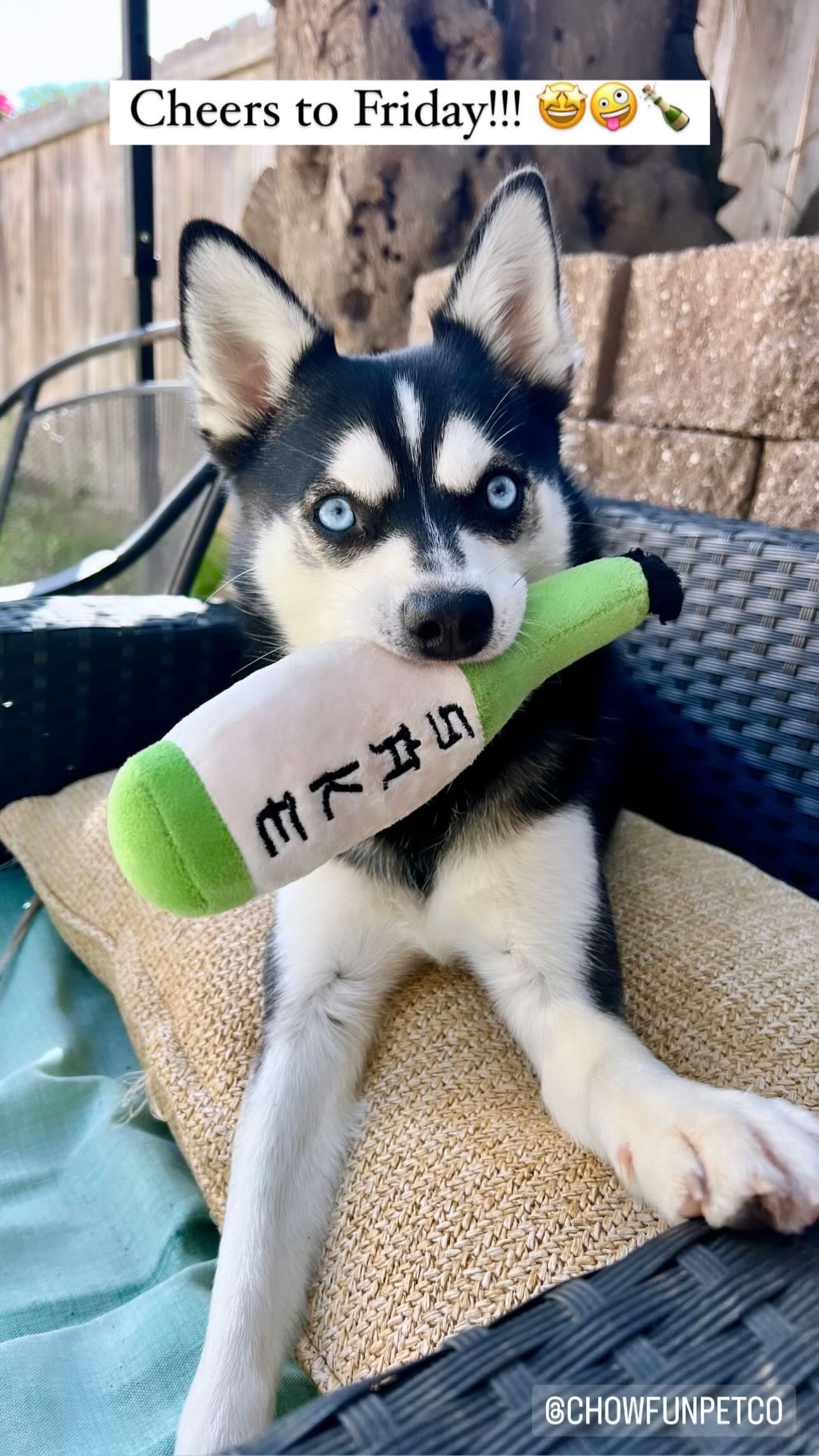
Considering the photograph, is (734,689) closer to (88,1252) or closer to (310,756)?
(310,756)

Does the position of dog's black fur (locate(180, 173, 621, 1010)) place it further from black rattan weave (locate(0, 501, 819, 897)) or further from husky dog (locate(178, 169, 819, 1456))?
black rattan weave (locate(0, 501, 819, 897))

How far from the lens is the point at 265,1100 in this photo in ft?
3.78

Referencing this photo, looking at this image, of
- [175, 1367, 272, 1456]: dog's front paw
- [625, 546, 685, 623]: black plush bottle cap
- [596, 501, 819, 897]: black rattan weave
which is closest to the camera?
[175, 1367, 272, 1456]: dog's front paw

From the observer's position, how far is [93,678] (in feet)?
6.27

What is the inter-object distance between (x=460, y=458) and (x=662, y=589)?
302 mm

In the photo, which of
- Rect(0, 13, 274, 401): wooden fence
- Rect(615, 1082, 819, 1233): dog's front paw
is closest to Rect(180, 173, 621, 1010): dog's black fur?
Rect(615, 1082, 819, 1233): dog's front paw

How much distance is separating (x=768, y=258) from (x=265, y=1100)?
5.54 feet

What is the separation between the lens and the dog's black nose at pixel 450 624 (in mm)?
1000

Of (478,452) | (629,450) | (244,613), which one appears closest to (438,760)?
(478,452)

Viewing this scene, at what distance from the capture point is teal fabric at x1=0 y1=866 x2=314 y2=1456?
104 centimetres

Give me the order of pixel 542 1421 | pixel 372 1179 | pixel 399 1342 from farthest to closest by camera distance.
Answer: pixel 372 1179 < pixel 399 1342 < pixel 542 1421

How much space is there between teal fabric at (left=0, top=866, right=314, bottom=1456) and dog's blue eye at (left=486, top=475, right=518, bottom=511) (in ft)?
3.30

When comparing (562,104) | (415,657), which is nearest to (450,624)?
(415,657)

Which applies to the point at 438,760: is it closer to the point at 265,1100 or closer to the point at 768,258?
the point at 265,1100
